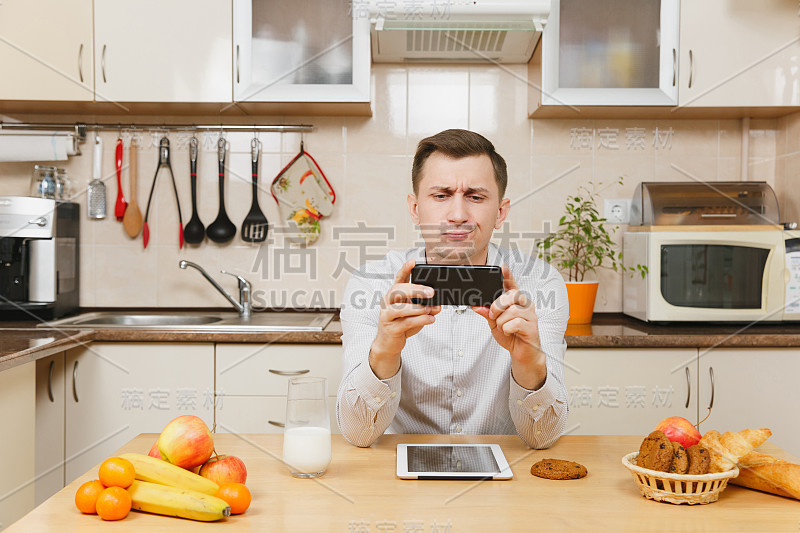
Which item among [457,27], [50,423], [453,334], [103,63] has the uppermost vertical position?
[457,27]

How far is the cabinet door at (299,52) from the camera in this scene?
2.38 m

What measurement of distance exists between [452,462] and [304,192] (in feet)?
5.85

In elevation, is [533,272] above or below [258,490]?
above

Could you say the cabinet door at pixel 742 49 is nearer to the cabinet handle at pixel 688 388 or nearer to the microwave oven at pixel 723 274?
the microwave oven at pixel 723 274

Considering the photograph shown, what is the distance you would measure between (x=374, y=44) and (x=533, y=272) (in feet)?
4.06

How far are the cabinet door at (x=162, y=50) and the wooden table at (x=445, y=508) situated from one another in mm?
1683

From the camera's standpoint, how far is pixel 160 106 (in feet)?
8.28

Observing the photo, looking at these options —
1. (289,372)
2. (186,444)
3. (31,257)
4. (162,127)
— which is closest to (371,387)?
(186,444)

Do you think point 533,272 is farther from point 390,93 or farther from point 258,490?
point 390,93

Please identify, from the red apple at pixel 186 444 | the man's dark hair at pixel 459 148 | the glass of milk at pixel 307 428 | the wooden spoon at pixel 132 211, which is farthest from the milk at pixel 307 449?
the wooden spoon at pixel 132 211

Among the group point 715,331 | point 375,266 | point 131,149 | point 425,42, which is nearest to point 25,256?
point 131,149

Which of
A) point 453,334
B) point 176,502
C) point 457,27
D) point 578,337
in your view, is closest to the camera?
→ point 176,502

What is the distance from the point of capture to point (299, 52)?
2420 millimetres

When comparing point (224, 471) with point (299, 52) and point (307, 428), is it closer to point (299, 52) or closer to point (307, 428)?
point (307, 428)
